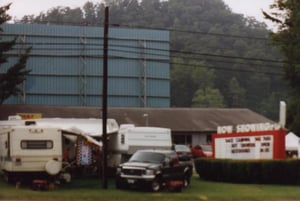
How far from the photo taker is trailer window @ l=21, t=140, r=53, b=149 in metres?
27.2

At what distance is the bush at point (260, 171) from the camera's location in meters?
32.6

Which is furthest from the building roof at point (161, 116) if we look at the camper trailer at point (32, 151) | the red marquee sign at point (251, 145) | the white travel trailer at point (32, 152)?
A: the camper trailer at point (32, 151)

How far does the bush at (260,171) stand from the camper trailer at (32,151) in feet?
32.2

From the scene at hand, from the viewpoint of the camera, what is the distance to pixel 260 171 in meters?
32.6

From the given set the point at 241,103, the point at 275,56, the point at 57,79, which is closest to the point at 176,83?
the point at 241,103

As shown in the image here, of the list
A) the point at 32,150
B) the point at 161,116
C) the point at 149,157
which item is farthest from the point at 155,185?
the point at 161,116

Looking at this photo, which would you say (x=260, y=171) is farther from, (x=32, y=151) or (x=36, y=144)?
(x=32, y=151)

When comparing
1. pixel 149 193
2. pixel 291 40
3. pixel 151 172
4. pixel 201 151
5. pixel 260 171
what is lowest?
pixel 201 151

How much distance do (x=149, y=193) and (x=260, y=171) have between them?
7.97 metres

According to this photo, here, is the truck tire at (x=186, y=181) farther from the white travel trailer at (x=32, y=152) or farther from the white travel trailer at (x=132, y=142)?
the white travel trailer at (x=32, y=152)

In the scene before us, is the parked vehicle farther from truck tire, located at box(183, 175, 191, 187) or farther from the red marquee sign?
truck tire, located at box(183, 175, 191, 187)

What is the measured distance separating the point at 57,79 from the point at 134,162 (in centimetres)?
4616

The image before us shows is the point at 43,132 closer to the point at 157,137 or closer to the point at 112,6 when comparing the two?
the point at 157,137

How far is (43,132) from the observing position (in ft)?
Result: 90.7
